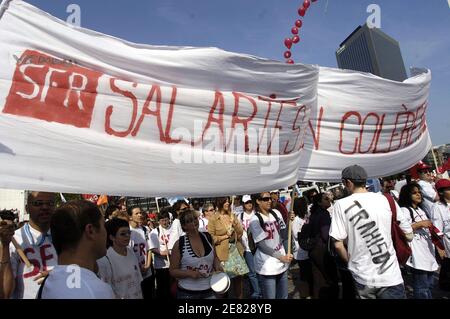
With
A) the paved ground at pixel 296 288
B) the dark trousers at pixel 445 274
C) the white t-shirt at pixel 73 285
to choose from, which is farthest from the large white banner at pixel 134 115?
the paved ground at pixel 296 288

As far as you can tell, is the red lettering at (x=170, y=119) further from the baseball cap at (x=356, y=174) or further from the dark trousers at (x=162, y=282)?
the dark trousers at (x=162, y=282)

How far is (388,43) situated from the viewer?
78.7 feet

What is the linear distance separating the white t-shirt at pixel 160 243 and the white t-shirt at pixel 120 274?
281 cm

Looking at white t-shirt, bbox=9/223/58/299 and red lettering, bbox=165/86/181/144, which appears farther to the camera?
red lettering, bbox=165/86/181/144

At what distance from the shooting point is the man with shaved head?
2486 mm

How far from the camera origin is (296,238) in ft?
21.4

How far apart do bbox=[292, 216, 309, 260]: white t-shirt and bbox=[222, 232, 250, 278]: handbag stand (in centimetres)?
108

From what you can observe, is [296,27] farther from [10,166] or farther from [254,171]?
[10,166]

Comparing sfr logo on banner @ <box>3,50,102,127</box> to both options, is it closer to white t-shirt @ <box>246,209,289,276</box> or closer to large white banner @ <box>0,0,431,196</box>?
large white banner @ <box>0,0,431,196</box>

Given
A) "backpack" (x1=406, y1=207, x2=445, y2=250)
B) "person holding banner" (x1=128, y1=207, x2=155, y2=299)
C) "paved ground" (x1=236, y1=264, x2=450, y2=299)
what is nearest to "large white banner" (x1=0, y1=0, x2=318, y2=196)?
"backpack" (x1=406, y1=207, x2=445, y2=250)

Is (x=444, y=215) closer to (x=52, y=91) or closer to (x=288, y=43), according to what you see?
(x=288, y=43)

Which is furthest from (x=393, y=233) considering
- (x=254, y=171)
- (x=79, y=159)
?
(x=79, y=159)

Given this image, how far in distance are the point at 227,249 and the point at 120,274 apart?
260cm

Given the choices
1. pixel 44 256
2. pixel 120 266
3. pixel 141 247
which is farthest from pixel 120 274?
pixel 141 247
